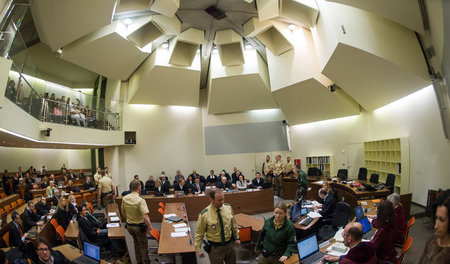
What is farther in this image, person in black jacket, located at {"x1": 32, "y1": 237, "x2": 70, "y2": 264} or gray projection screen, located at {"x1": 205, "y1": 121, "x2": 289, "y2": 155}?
gray projection screen, located at {"x1": 205, "y1": 121, "x2": 289, "y2": 155}

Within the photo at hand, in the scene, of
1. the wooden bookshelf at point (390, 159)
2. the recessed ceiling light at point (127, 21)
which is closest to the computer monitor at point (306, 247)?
the wooden bookshelf at point (390, 159)

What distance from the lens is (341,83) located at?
855 cm

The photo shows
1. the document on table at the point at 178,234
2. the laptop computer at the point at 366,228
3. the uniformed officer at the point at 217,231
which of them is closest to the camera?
the uniformed officer at the point at 217,231

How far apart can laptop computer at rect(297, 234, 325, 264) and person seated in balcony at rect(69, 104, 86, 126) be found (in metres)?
9.20

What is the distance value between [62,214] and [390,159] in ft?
30.1

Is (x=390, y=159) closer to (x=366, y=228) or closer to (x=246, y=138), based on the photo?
(x=366, y=228)

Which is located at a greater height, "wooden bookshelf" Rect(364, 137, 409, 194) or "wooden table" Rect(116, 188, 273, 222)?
"wooden bookshelf" Rect(364, 137, 409, 194)

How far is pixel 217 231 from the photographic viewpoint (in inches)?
135

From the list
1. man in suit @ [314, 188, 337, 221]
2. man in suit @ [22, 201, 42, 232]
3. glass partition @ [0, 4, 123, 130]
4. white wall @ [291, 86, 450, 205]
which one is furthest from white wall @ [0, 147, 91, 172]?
white wall @ [291, 86, 450, 205]

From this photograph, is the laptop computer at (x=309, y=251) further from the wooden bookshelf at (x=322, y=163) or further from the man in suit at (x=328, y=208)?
the wooden bookshelf at (x=322, y=163)

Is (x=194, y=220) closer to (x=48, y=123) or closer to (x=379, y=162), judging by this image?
(x=48, y=123)

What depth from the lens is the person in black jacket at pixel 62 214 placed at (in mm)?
5652

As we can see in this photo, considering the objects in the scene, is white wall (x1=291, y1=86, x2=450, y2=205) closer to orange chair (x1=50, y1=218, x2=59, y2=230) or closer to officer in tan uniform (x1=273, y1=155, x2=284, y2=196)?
officer in tan uniform (x1=273, y1=155, x2=284, y2=196)

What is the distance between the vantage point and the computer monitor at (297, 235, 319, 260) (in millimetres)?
3087
